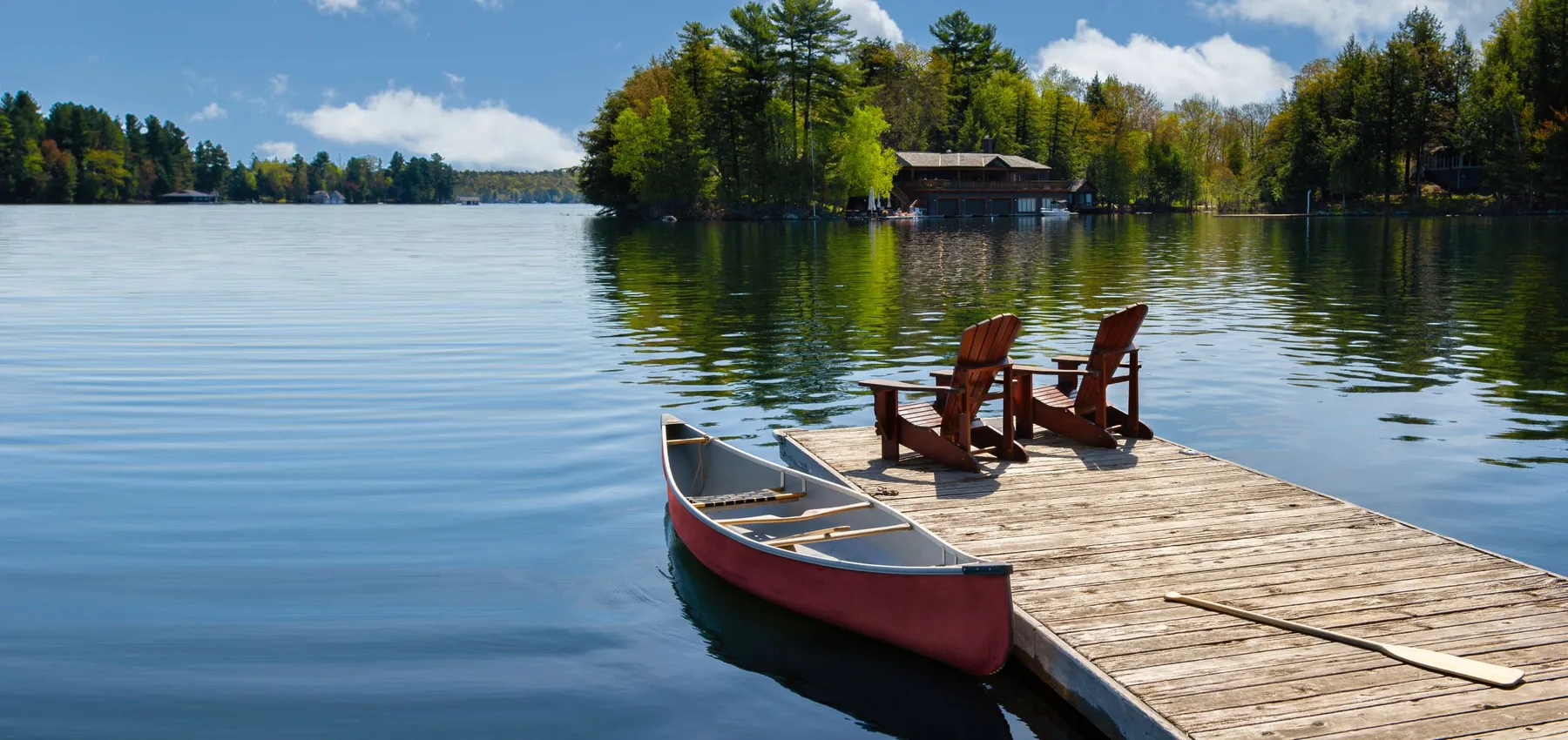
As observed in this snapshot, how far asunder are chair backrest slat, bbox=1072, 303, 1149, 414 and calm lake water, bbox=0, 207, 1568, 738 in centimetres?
280

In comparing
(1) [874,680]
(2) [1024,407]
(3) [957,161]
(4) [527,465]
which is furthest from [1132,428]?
(3) [957,161]

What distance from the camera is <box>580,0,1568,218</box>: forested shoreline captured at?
10338 centimetres

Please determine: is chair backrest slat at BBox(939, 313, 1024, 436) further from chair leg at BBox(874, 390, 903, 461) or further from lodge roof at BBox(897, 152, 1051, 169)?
lodge roof at BBox(897, 152, 1051, 169)

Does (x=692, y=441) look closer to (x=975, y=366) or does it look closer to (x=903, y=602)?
(x=975, y=366)

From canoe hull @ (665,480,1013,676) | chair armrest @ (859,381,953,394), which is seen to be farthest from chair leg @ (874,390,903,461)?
canoe hull @ (665,480,1013,676)

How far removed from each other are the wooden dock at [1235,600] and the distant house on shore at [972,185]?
110 meters

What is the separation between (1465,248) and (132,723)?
5942cm

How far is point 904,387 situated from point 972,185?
114470 millimetres

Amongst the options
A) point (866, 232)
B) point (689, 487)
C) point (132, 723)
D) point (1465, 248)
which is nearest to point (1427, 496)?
point (689, 487)

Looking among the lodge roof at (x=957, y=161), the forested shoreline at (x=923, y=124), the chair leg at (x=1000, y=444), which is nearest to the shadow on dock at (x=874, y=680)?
the chair leg at (x=1000, y=444)

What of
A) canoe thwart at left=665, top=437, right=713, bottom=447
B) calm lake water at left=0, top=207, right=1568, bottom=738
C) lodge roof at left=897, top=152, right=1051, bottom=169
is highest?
lodge roof at left=897, top=152, right=1051, bottom=169

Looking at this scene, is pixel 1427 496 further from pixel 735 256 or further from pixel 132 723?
pixel 735 256

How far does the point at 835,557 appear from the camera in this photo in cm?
905

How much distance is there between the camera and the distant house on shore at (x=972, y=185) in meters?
122
